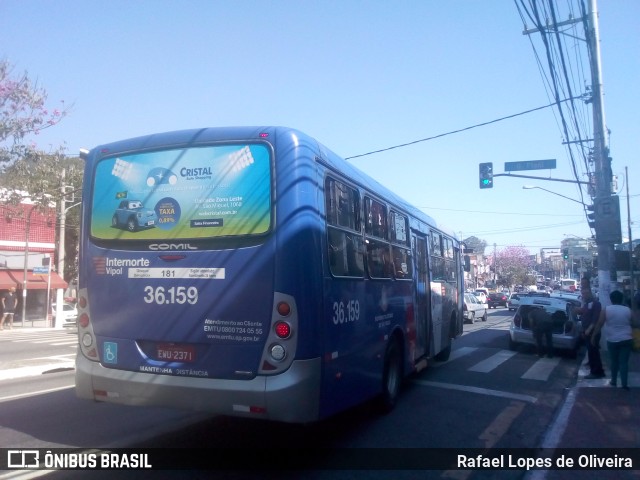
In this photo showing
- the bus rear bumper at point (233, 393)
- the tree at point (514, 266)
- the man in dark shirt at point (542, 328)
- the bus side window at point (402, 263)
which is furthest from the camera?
the tree at point (514, 266)

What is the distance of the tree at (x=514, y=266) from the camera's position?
8175 cm

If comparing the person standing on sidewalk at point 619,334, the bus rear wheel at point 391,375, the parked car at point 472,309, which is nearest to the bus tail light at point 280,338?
the bus rear wheel at point 391,375

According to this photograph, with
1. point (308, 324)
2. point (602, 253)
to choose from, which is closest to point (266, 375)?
point (308, 324)

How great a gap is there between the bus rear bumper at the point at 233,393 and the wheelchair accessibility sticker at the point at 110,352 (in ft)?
0.45

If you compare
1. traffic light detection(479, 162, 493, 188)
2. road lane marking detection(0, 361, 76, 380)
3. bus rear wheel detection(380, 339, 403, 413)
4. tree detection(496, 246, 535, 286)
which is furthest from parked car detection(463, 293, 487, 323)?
tree detection(496, 246, 535, 286)

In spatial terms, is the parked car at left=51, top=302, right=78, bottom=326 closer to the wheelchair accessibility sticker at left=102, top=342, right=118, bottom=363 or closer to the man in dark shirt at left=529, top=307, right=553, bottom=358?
the man in dark shirt at left=529, top=307, right=553, bottom=358

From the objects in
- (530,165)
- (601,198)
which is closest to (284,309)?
(601,198)

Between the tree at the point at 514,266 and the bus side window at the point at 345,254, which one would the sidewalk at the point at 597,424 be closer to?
the bus side window at the point at 345,254

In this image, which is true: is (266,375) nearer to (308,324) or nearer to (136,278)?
(308,324)

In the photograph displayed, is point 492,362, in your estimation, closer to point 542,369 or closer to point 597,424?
point 542,369

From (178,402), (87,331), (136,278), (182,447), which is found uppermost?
(136,278)

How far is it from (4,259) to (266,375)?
29.7 meters

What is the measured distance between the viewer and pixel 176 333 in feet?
18.4

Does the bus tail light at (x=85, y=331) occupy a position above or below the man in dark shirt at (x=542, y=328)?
above
